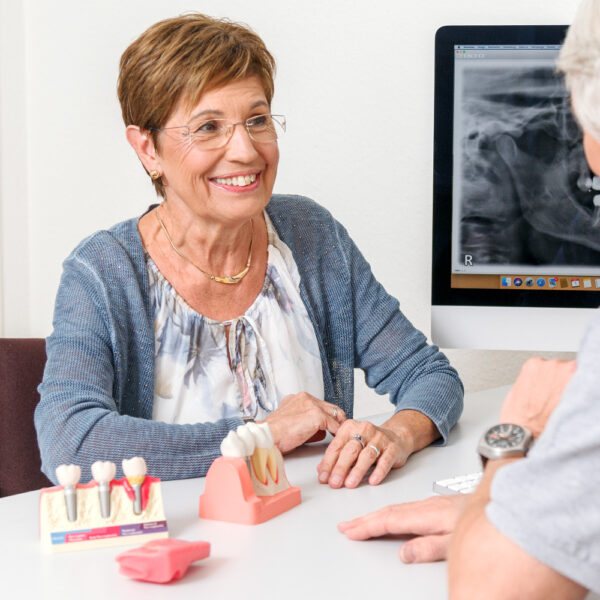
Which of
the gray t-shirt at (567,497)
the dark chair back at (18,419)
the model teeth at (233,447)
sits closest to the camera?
the gray t-shirt at (567,497)

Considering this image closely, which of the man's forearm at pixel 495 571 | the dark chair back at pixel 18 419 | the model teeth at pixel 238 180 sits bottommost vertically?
the dark chair back at pixel 18 419

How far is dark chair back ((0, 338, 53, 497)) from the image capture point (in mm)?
1438

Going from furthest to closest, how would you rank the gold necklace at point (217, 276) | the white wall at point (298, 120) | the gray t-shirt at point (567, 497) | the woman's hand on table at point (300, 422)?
the white wall at point (298, 120), the gold necklace at point (217, 276), the woman's hand on table at point (300, 422), the gray t-shirt at point (567, 497)

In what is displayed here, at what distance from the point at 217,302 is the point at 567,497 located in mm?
1013

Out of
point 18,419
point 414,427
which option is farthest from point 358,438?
point 18,419

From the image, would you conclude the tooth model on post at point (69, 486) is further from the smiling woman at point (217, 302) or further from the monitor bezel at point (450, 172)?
the monitor bezel at point (450, 172)

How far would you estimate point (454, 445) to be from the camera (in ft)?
4.52

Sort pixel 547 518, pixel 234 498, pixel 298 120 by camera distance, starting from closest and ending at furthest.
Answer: pixel 547 518
pixel 234 498
pixel 298 120

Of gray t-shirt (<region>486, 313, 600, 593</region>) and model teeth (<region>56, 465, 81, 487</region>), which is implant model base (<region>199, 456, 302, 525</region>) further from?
gray t-shirt (<region>486, 313, 600, 593</region>)

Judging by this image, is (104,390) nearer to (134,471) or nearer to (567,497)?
(134,471)

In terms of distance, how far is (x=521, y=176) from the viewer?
1646 millimetres

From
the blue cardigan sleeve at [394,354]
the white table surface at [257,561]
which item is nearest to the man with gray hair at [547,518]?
the white table surface at [257,561]

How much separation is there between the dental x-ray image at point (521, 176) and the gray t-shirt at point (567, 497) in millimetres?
1040

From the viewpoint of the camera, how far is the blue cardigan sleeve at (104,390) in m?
1.20
